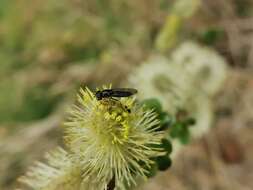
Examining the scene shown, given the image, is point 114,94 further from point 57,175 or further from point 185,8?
point 185,8

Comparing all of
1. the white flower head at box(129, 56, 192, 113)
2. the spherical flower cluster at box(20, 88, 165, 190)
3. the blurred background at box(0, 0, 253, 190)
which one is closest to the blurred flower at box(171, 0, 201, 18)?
the blurred background at box(0, 0, 253, 190)

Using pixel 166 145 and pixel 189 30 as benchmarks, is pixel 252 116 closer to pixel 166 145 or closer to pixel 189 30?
pixel 189 30

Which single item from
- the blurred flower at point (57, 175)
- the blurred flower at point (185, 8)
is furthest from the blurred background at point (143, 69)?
the blurred flower at point (57, 175)

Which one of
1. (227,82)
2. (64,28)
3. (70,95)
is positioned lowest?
(227,82)

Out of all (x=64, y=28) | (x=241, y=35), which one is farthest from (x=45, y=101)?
(x=241, y=35)

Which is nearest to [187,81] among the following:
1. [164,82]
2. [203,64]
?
[164,82]

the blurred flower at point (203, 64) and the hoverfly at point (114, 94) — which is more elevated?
the blurred flower at point (203, 64)

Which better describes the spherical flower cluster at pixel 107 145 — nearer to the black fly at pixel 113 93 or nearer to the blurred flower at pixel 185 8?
the black fly at pixel 113 93
